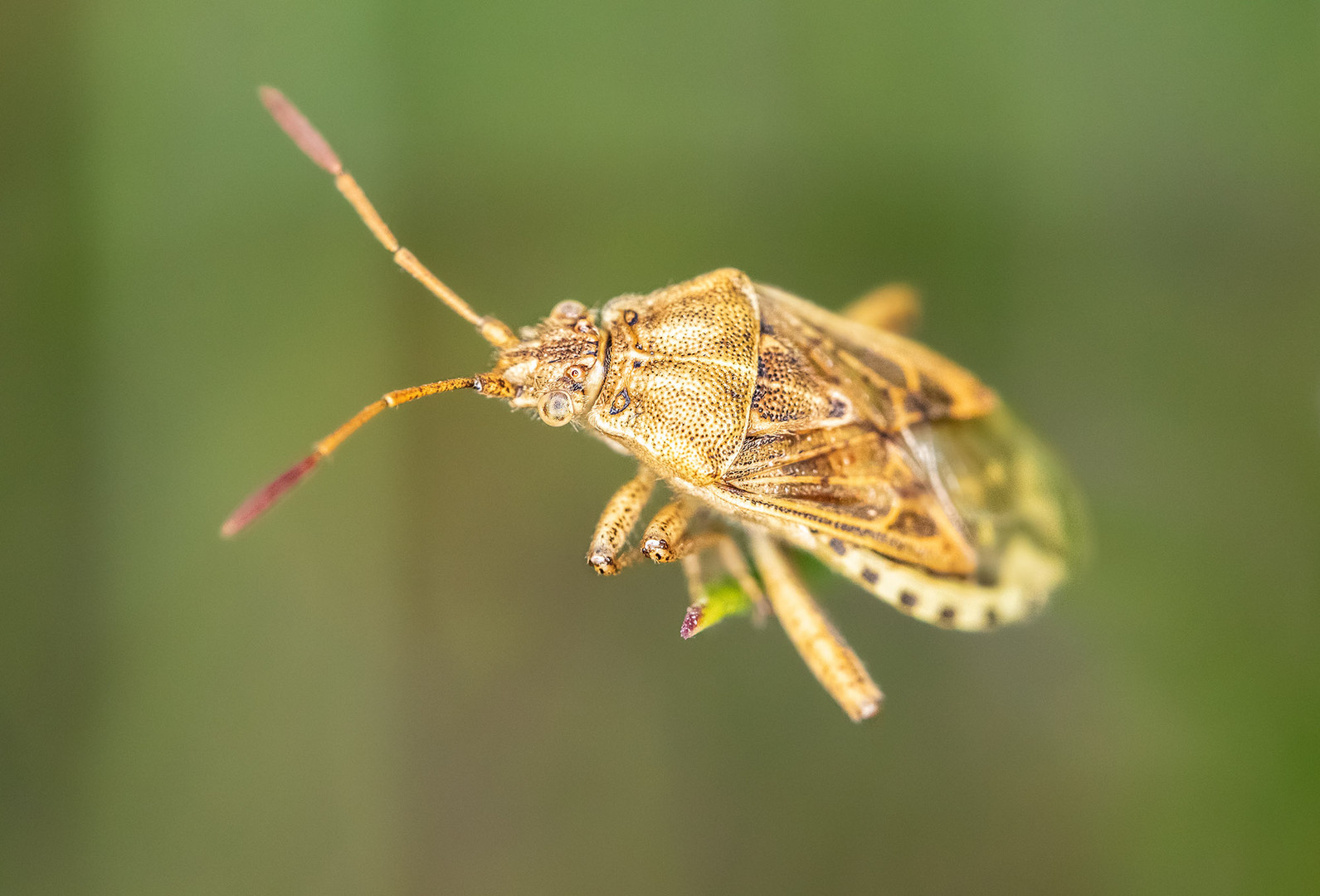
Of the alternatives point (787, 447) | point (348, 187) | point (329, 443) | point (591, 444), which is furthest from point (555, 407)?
point (591, 444)

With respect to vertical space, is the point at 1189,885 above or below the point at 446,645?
below

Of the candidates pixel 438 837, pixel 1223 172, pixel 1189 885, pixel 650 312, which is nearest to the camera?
pixel 650 312

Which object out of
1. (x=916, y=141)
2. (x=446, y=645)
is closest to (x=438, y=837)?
(x=446, y=645)

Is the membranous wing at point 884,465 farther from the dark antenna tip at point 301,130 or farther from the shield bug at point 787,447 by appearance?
the dark antenna tip at point 301,130

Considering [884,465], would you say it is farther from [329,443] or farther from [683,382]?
[329,443]

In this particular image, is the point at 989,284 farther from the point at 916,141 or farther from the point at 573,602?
the point at 573,602

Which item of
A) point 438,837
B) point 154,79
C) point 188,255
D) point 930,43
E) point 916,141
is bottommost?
point 438,837

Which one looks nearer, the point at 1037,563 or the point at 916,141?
the point at 1037,563
